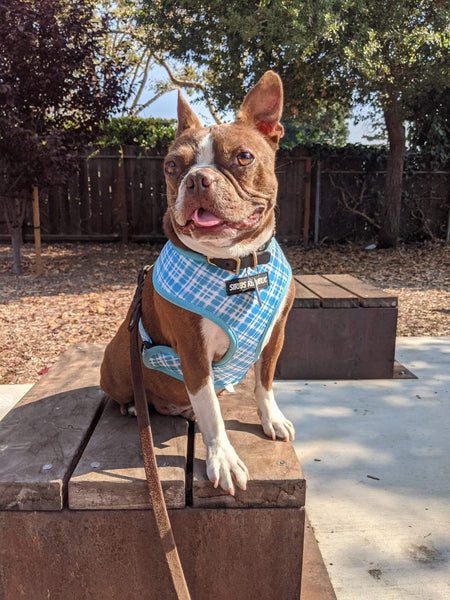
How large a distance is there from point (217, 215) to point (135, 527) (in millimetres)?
1083

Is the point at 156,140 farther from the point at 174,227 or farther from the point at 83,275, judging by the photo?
the point at 174,227

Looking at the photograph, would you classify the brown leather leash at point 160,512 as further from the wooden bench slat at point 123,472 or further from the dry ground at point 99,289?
the dry ground at point 99,289

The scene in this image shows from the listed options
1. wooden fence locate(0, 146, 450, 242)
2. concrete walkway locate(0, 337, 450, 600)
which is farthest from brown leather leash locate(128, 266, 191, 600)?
wooden fence locate(0, 146, 450, 242)

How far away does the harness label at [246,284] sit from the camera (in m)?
1.78

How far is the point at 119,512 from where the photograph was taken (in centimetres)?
176

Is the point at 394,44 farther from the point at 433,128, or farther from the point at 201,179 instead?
the point at 201,179

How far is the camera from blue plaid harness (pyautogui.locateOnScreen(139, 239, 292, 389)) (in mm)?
1770

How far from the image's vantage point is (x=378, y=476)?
288 cm

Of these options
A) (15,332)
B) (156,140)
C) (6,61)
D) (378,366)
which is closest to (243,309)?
(378,366)

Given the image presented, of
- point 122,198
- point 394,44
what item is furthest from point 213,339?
point 122,198

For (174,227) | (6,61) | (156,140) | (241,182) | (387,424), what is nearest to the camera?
(241,182)

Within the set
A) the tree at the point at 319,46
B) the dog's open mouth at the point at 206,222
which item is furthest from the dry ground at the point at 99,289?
the dog's open mouth at the point at 206,222

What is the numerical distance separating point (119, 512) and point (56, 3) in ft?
27.2

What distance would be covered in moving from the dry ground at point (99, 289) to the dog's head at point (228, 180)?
3171mm
